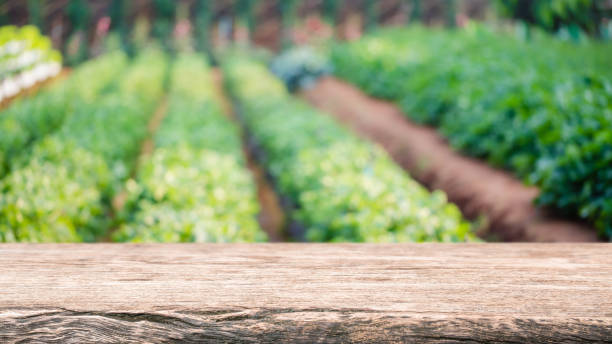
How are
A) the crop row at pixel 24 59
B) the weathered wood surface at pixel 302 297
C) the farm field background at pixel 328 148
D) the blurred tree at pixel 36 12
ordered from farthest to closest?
1. the crop row at pixel 24 59
2. the blurred tree at pixel 36 12
3. the farm field background at pixel 328 148
4. the weathered wood surface at pixel 302 297

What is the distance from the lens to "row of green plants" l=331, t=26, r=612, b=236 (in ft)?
10.2

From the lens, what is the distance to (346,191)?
346 cm

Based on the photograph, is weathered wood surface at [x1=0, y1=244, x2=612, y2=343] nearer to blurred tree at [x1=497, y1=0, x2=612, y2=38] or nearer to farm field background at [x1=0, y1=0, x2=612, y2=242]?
farm field background at [x1=0, y1=0, x2=612, y2=242]

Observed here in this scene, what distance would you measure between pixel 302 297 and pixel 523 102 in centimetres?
404

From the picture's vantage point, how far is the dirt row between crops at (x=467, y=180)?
3.48m

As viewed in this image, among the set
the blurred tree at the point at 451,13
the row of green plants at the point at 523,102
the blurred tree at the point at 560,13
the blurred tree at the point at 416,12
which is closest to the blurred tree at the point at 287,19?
the blurred tree at the point at 416,12

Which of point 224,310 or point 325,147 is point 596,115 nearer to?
point 325,147

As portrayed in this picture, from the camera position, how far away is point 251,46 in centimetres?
1941

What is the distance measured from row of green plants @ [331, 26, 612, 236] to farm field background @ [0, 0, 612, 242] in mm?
19

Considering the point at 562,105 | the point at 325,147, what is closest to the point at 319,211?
the point at 325,147

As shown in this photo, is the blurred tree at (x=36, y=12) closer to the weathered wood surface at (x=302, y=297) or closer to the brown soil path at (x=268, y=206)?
the brown soil path at (x=268, y=206)

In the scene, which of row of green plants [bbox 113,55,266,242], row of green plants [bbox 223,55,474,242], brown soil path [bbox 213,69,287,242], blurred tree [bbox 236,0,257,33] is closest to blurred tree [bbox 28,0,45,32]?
row of green plants [bbox 113,55,266,242]

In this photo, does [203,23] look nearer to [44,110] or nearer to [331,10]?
[331,10]

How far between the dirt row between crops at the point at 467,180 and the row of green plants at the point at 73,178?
2.93m
